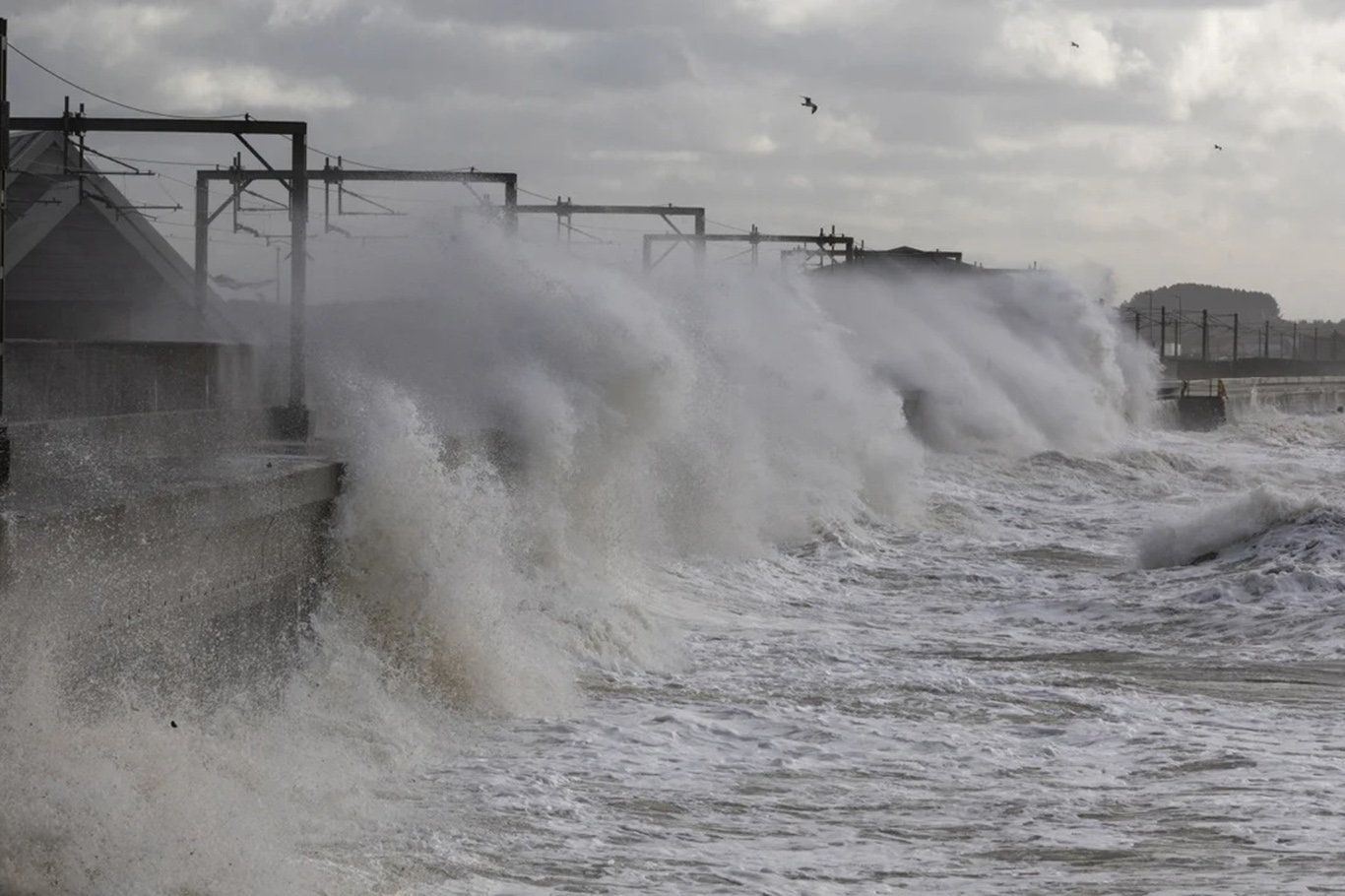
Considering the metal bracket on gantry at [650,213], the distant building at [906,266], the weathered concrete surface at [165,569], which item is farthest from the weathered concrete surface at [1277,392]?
the weathered concrete surface at [165,569]

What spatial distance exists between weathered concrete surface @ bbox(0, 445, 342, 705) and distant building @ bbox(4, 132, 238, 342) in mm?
22652

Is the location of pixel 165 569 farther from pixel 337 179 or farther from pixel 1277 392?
pixel 1277 392

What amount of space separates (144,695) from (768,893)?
3397 mm

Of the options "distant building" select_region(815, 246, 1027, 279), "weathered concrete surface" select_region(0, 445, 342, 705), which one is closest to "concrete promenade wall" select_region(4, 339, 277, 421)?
"weathered concrete surface" select_region(0, 445, 342, 705)

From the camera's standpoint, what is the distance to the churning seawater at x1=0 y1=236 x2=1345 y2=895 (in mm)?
8117

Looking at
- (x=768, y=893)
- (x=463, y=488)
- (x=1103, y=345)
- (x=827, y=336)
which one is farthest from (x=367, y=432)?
(x=1103, y=345)

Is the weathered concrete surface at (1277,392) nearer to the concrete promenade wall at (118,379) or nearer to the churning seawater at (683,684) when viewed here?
the churning seawater at (683,684)

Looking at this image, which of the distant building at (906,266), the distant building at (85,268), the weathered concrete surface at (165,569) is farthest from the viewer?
the distant building at (906,266)

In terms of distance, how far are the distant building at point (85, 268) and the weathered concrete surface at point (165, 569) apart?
22652 millimetres

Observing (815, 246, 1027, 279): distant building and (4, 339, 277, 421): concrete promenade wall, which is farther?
(815, 246, 1027, 279): distant building

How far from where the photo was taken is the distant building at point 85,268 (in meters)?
35.4

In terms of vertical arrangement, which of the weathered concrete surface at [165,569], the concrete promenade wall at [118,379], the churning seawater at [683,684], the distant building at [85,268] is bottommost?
the churning seawater at [683,684]

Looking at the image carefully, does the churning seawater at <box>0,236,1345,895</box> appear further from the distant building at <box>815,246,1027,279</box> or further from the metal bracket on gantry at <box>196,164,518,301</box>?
the distant building at <box>815,246,1027,279</box>

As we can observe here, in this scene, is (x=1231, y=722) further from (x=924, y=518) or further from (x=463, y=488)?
(x=924, y=518)
